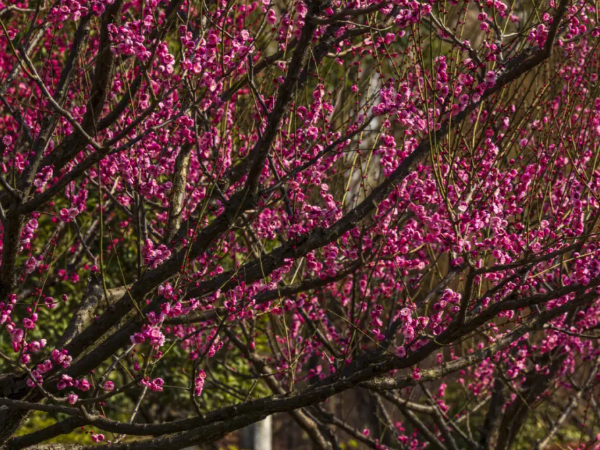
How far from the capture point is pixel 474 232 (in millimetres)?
4781

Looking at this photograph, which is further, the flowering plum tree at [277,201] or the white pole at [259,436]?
the white pole at [259,436]

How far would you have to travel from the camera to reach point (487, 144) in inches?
200

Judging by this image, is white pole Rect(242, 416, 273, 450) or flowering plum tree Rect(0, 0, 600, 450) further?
white pole Rect(242, 416, 273, 450)

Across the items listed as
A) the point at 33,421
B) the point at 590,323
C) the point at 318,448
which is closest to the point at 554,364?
the point at 590,323

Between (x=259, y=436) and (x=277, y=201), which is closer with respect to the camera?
(x=277, y=201)

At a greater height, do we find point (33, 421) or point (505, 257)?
point (33, 421)

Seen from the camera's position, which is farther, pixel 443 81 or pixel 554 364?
pixel 554 364

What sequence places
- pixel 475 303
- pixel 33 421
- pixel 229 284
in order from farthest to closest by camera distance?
pixel 33 421 < pixel 229 284 < pixel 475 303

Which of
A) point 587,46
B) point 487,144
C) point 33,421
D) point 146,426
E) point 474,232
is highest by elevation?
point 587,46

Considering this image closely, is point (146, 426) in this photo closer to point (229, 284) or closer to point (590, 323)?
point (229, 284)

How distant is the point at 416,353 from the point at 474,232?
1.03 m

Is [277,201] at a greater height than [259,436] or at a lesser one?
lesser

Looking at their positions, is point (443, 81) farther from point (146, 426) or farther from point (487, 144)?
point (146, 426)

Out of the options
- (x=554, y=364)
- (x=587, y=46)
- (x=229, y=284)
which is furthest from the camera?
(x=587, y=46)
